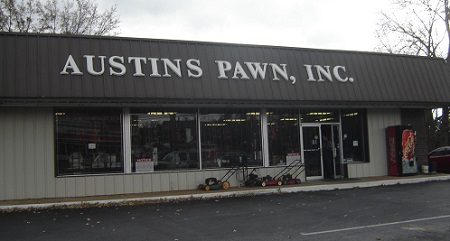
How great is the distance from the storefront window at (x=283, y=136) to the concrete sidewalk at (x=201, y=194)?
1163mm

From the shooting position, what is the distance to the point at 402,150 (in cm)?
1623

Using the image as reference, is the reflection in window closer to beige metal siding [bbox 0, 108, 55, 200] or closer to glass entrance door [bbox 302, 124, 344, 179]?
glass entrance door [bbox 302, 124, 344, 179]

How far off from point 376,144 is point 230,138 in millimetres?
6336

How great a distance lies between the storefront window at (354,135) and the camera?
1658 centimetres

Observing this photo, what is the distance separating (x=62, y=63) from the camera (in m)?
11.8

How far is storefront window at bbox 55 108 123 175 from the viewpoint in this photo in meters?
12.4

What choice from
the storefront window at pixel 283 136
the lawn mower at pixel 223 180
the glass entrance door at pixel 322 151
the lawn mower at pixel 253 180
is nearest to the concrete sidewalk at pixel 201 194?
the lawn mower at pixel 223 180

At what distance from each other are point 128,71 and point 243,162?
4.84 metres

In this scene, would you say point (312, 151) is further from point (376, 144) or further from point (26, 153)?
point (26, 153)

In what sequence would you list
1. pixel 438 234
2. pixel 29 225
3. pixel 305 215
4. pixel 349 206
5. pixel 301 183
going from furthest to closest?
pixel 301 183 → pixel 349 206 → pixel 305 215 → pixel 29 225 → pixel 438 234

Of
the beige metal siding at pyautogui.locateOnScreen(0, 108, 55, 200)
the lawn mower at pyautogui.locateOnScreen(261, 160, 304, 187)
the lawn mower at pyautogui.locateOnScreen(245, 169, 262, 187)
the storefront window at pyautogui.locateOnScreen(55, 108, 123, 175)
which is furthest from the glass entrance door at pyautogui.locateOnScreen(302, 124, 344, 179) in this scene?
the beige metal siding at pyautogui.locateOnScreen(0, 108, 55, 200)

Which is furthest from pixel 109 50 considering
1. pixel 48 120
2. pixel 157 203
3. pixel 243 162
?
pixel 243 162

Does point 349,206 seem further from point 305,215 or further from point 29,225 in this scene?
point 29,225

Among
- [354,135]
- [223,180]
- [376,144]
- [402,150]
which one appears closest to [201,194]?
[223,180]
